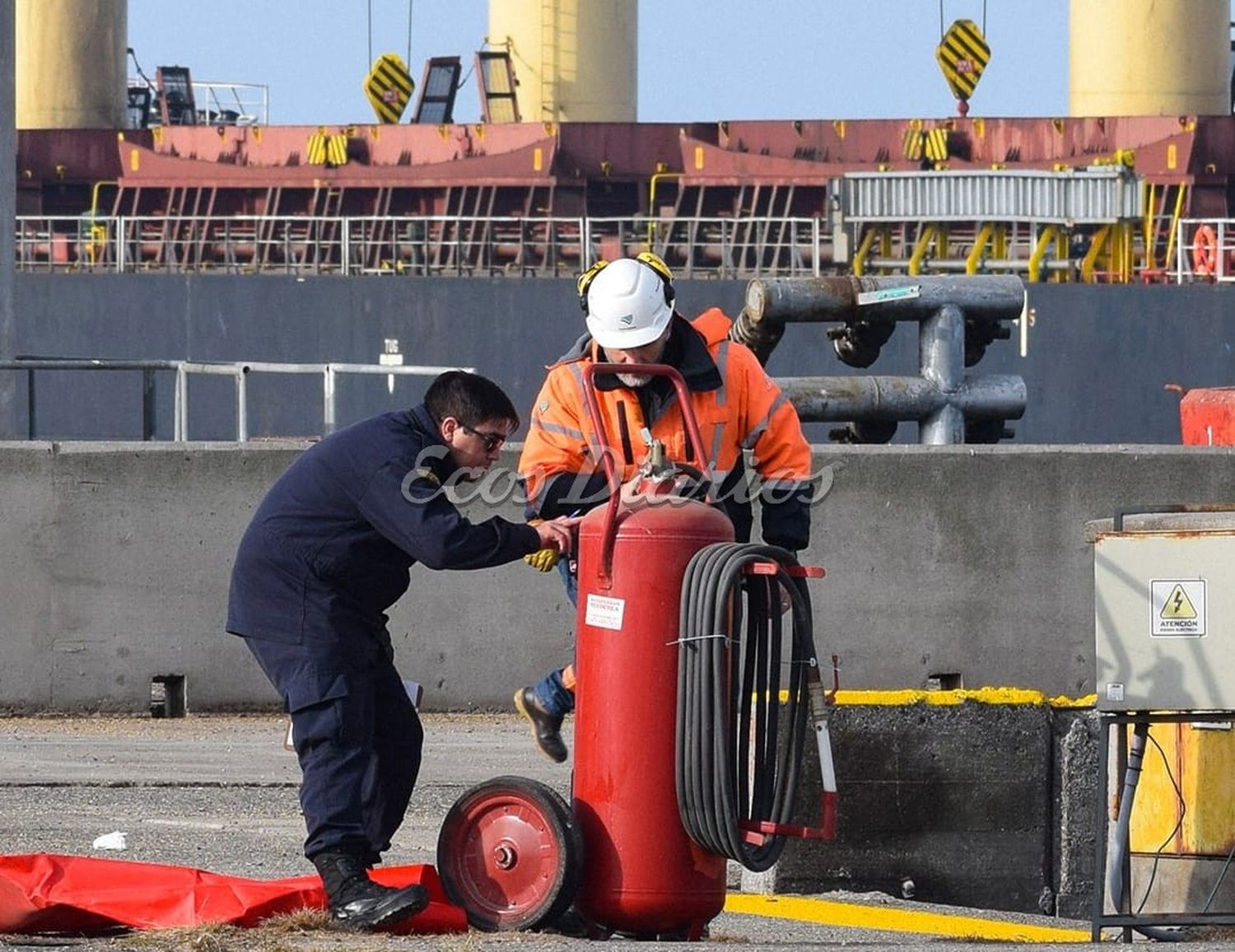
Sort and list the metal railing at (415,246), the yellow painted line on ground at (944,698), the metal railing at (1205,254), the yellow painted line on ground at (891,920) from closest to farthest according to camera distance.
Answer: the yellow painted line on ground at (891,920)
the yellow painted line on ground at (944,698)
the metal railing at (1205,254)
the metal railing at (415,246)

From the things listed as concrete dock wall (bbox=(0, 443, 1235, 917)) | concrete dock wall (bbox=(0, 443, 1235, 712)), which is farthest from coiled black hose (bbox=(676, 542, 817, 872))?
concrete dock wall (bbox=(0, 443, 1235, 712))

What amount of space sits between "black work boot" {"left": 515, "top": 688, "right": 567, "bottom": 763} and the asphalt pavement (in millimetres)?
692

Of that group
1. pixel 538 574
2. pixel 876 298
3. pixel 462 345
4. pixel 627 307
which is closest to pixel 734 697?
pixel 627 307

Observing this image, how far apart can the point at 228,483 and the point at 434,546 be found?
5.22 m

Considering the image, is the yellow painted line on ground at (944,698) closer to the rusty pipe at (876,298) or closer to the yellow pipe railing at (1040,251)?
the rusty pipe at (876,298)

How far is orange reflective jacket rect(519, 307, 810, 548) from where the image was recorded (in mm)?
6742

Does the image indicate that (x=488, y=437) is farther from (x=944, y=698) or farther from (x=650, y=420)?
(x=944, y=698)

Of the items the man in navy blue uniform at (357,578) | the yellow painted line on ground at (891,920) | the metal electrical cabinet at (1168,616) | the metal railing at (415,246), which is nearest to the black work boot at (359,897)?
the man in navy blue uniform at (357,578)

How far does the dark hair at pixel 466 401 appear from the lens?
20.7 ft

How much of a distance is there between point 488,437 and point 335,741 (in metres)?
0.88

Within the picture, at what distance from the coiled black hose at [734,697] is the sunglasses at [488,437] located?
64 centimetres

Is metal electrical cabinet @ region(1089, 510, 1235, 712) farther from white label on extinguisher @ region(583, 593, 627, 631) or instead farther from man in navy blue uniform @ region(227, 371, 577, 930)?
man in navy blue uniform @ region(227, 371, 577, 930)

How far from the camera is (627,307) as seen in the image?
6.64 metres

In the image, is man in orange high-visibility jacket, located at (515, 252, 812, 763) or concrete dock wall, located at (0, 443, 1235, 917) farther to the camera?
concrete dock wall, located at (0, 443, 1235, 917)
